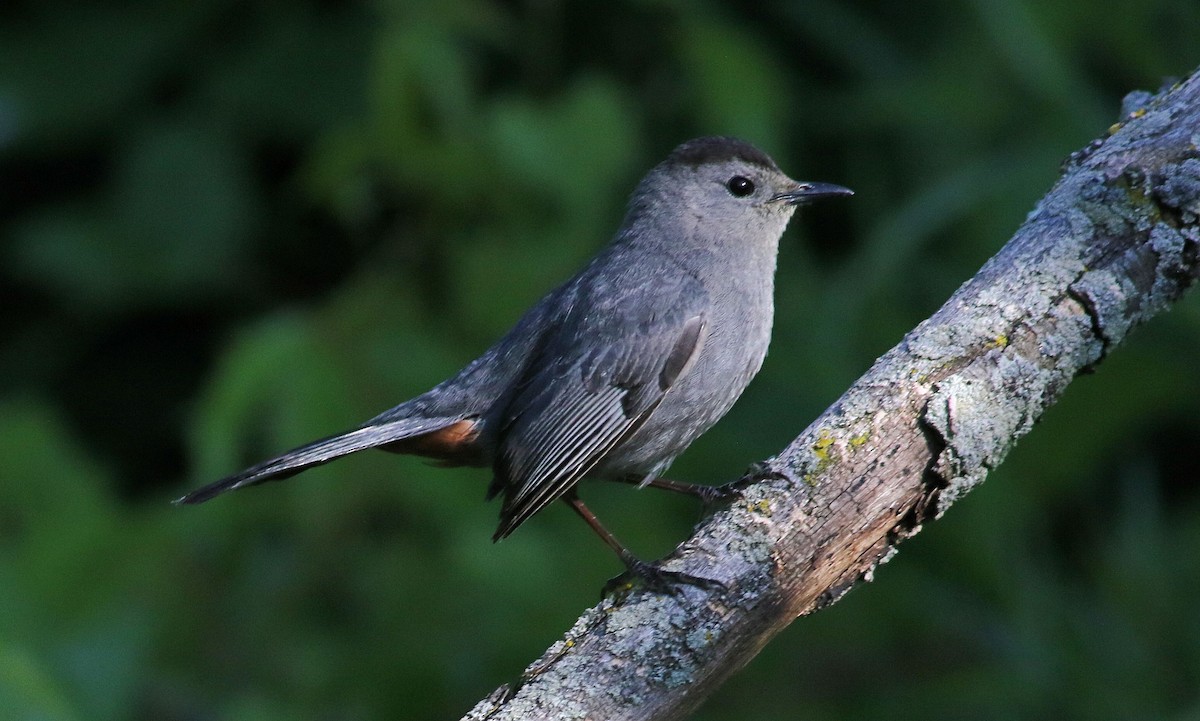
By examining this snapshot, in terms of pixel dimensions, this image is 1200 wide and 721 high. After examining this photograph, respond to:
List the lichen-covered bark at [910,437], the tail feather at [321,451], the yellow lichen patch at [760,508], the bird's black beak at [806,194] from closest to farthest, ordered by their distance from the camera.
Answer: the lichen-covered bark at [910,437], the yellow lichen patch at [760,508], the tail feather at [321,451], the bird's black beak at [806,194]

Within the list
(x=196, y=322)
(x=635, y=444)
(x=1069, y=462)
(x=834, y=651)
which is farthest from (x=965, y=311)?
(x=196, y=322)

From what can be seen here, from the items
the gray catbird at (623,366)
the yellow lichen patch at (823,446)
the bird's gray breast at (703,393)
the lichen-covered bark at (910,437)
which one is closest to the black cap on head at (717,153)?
the gray catbird at (623,366)

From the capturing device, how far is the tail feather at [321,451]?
3.16 m

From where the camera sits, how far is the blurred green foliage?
13.9ft

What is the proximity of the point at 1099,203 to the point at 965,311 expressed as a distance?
36cm

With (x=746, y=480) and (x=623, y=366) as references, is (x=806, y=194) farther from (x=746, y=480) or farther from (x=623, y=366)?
(x=746, y=480)

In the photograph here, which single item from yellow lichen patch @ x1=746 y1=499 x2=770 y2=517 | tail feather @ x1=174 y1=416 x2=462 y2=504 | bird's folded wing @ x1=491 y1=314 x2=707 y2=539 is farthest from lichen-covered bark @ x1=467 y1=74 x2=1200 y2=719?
tail feather @ x1=174 y1=416 x2=462 y2=504

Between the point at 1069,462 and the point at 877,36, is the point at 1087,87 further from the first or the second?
the point at 1069,462

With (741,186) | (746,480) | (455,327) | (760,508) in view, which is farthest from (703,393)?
(455,327)

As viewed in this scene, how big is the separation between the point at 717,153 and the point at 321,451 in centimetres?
145

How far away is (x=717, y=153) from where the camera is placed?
3.88 m

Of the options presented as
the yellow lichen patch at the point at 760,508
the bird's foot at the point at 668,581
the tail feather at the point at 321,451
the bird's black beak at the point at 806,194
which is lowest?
the yellow lichen patch at the point at 760,508

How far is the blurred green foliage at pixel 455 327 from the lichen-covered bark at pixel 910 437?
5.32ft

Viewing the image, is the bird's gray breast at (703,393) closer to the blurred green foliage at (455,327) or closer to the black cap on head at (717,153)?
the black cap on head at (717,153)
